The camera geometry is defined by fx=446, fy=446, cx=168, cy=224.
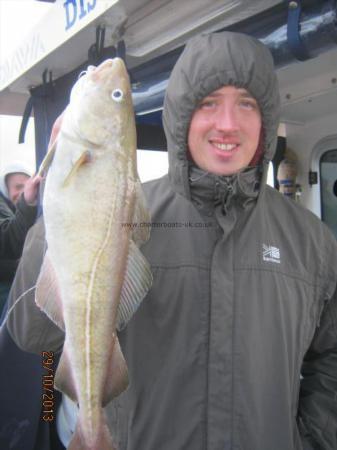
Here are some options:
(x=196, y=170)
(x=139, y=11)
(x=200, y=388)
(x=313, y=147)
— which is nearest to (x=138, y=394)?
(x=200, y=388)

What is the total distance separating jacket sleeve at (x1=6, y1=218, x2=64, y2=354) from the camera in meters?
1.53

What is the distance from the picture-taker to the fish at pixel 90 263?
56.4 inches

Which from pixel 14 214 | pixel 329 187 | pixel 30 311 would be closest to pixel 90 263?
pixel 30 311

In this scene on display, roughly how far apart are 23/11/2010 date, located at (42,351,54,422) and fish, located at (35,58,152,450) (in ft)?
→ 5.76

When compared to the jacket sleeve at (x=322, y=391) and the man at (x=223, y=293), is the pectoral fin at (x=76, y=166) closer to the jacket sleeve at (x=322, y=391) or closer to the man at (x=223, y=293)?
the man at (x=223, y=293)

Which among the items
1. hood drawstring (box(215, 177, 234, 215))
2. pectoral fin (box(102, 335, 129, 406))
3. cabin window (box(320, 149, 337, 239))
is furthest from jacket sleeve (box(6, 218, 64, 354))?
cabin window (box(320, 149, 337, 239))

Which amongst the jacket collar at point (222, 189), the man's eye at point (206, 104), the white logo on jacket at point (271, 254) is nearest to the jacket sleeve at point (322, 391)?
the white logo on jacket at point (271, 254)

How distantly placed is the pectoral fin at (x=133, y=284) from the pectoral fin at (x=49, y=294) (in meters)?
0.20

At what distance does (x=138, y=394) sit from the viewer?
1.67 meters

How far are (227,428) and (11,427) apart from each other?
2.09 meters

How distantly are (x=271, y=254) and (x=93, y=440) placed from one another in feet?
3.07

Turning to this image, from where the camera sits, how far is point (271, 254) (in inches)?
70.1

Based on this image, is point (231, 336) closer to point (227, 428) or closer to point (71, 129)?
point (227, 428)

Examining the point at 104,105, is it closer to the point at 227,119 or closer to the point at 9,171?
the point at 227,119
